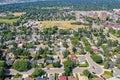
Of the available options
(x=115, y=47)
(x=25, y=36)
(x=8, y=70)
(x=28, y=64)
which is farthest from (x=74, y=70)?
(x=25, y=36)

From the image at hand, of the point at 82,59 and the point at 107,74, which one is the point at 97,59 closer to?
the point at 82,59

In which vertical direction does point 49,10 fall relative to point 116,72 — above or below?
above

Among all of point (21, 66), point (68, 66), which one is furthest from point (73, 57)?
point (21, 66)

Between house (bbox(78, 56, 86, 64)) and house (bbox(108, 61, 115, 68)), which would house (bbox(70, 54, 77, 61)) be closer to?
house (bbox(78, 56, 86, 64))

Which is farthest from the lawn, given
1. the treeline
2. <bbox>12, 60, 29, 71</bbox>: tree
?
the treeline

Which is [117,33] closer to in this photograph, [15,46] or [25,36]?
[25,36]

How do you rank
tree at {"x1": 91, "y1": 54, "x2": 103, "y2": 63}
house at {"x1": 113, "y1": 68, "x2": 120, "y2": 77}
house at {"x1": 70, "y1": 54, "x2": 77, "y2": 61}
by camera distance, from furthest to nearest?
house at {"x1": 70, "y1": 54, "x2": 77, "y2": 61} < tree at {"x1": 91, "y1": 54, "x2": 103, "y2": 63} < house at {"x1": 113, "y1": 68, "x2": 120, "y2": 77}

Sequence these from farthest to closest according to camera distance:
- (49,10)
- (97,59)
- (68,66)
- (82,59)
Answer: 1. (49,10)
2. (82,59)
3. (97,59)
4. (68,66)

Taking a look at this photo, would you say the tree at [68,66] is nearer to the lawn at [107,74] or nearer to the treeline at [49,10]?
the lawn at [107,74]

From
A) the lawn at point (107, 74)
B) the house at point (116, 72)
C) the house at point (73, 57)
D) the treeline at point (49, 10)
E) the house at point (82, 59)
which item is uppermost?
the treeline at point (49, 10)

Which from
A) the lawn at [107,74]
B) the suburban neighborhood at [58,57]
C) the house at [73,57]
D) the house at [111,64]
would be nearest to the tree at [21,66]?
the suburban neighborhood at [58,57]

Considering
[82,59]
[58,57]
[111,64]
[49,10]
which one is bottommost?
[111,64]
